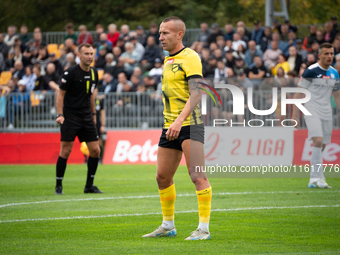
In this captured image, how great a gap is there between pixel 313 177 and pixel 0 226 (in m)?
6.16

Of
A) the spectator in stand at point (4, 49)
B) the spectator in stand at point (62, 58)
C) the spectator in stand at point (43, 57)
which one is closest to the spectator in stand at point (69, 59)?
the spectator in stand at point (62, 58)

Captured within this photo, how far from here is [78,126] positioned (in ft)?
32.9

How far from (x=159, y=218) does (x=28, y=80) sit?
15.5m

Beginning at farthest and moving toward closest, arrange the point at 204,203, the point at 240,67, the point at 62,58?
the point at 62,58
the point at 240,67
the point at 204,203

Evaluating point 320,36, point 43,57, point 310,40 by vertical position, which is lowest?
point 43,57

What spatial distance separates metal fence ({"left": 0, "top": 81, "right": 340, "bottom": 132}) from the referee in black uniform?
23.9ft

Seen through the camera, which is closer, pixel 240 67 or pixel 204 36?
pixel 240 67

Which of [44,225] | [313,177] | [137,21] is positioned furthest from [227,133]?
[137,21]

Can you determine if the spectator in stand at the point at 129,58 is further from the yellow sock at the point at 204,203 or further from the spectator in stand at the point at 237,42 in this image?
the yellow sock at the point at 204,203

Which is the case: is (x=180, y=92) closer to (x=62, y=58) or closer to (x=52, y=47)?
(x=62, y=58)

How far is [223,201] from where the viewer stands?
8.98 meters

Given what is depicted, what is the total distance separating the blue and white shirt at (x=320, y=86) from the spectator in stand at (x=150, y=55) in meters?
10.6

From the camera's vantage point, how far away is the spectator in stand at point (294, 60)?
18.2m

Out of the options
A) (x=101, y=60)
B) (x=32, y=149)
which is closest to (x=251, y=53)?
(x=101, y=60)
